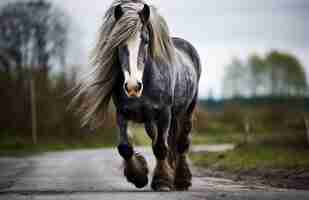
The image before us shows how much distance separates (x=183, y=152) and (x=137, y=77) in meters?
2.78

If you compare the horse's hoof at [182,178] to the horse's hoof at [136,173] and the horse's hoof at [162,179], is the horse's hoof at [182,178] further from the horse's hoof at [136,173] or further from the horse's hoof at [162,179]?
the horse's hoof at [136,173]

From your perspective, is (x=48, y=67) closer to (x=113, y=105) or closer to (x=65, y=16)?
(x=65, y=16)

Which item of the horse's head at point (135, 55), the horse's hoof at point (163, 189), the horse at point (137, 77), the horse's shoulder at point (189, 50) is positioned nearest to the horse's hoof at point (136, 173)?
the horse at point (137, 77)

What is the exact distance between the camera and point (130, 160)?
9453 mm

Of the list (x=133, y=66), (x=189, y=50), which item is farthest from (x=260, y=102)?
(x=133, y=66)

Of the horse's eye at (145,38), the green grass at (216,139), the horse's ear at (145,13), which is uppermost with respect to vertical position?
the horse's ear at (145,13)

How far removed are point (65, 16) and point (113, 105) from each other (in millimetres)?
38940

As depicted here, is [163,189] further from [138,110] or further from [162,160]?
[138,110]

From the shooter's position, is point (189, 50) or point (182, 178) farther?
point (189, 50)

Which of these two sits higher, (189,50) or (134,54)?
(134,54)

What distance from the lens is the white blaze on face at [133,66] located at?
8648mm

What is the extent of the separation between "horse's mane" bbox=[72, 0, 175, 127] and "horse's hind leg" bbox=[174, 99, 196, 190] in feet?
5.65

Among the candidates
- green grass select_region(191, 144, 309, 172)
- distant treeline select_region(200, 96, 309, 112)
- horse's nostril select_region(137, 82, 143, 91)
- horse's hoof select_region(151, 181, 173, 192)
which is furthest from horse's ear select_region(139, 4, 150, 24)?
distant treeline select_region(200, 96, 309, 112)

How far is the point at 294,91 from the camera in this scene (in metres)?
92.7
